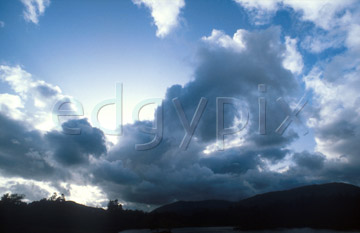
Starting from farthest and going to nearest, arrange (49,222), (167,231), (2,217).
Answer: (49,222), (167,231), (2,217)

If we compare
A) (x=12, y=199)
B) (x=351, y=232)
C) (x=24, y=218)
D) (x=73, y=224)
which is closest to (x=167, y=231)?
(x=73, y=224)

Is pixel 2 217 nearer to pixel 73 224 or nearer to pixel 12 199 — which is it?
pixel 12 199

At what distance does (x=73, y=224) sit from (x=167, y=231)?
87.9 m

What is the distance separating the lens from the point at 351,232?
19050 centimetres

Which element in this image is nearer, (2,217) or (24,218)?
(2,217)

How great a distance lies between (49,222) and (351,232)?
24668 cm

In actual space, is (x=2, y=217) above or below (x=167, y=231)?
above

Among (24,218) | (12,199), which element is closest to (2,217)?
(24,218)

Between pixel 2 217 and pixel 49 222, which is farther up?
pixel 2 217

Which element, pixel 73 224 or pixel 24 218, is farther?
pixel 73 224

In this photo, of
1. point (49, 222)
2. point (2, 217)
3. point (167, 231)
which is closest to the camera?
point (2, 217)

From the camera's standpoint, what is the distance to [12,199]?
618ft

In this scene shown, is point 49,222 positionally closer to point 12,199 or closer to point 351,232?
point 12,199

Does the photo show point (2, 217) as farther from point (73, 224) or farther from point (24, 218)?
point (73, 224)
